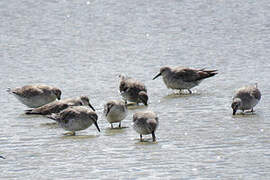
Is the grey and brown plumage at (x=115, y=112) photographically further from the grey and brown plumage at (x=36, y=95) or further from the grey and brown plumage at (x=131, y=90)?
the grey and brown plumage at (x=36, y=95)

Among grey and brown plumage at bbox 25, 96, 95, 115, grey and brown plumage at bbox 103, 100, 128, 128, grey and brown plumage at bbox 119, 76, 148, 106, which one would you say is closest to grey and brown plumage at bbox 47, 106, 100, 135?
grey and brown plumage at bbox 103, 100, 128, 128

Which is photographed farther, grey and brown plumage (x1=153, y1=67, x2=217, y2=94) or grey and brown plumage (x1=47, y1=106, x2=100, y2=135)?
grey and brown plumage (x1=153, y1=67, x2=217, y2=94)

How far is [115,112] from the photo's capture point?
13.2 meters

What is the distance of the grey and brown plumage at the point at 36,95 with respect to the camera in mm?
15594

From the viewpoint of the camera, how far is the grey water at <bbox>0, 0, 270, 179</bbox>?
10555 mm

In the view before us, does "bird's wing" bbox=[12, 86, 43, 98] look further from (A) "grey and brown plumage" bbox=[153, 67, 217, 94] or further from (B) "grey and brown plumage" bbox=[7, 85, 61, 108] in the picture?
(A) "grey and brown plumage" bbox=[153, 67, 217, 94]

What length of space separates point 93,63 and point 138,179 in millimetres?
11071

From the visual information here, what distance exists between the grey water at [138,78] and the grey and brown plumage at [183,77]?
0.28 m

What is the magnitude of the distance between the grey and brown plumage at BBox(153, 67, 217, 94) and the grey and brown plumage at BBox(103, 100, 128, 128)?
4.04 metres

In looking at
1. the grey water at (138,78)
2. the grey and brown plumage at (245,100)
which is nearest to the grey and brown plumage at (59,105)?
the grey water at (138,78)

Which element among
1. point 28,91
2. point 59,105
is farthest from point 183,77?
point 59,105

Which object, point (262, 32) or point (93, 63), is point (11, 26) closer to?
point (93, 63)

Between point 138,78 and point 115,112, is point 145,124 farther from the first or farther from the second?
point 138,78

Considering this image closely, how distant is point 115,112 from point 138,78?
5338 mm
